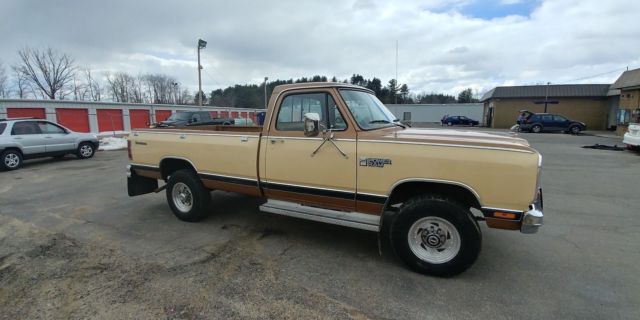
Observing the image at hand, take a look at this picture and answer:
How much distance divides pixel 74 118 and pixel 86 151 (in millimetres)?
14097

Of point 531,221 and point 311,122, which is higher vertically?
point 311,122

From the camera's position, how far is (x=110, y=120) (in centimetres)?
2688

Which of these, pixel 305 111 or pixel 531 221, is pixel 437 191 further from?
pixel 305 111

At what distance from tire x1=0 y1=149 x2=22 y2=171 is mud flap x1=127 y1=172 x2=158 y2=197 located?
8.20 m

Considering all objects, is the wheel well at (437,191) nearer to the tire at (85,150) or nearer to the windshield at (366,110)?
the windshield at (366,110)

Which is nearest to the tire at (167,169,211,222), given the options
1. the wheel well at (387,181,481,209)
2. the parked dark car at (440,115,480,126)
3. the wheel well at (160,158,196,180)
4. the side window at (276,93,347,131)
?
the wheel well at (160,158,196,180)

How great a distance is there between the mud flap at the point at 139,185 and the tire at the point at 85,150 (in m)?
9.16

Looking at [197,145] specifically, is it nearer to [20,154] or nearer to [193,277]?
[193,277]

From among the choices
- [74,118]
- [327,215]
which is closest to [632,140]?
[327,215]

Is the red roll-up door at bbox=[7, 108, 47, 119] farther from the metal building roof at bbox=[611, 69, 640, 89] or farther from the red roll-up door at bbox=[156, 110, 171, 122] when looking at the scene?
the metal building roof at bbox=[611, 69, 640, 89]

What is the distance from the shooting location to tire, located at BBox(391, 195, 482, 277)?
3.40m

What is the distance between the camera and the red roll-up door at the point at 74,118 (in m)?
23.3

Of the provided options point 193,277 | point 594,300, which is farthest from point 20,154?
point 594,300

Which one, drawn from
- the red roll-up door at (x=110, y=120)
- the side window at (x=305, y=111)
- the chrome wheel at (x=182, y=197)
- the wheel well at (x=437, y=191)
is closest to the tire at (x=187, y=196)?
the chrome wheel at (x=182, y=197)
